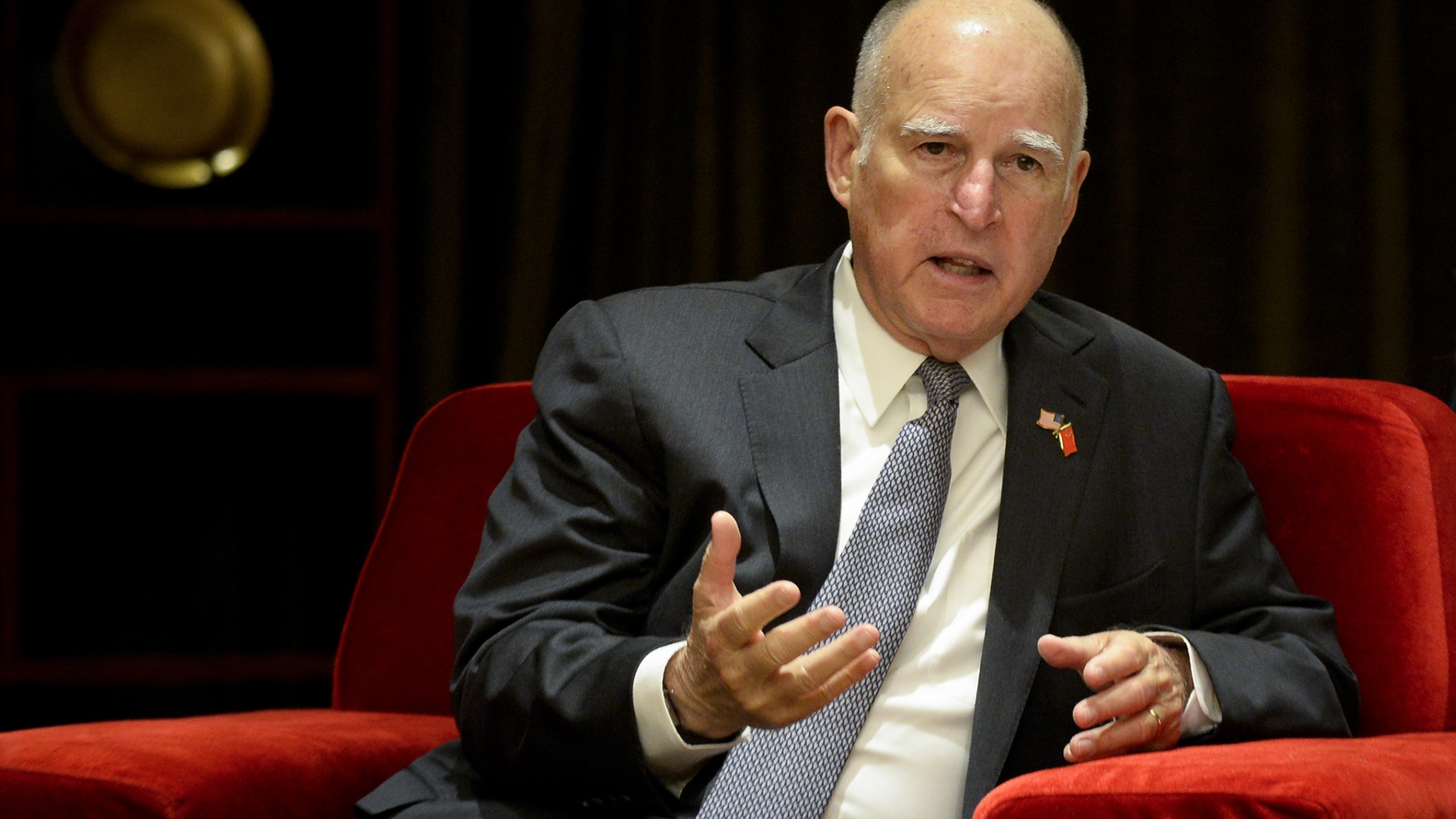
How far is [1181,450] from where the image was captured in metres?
1.48

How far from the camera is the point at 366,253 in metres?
2.77

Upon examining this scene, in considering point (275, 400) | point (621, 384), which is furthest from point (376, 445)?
point (621, 384)

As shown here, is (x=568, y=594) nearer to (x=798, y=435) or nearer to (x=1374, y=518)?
(x=798, y=435)

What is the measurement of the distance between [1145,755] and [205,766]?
795mm

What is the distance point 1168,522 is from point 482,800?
74 cm

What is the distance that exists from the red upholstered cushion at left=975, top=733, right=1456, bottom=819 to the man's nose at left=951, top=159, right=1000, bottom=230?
559 mm

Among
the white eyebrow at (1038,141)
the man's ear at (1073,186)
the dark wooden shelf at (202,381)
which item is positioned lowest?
the dark wooden shelf at (202,381)

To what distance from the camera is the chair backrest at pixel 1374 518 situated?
4.63 ft

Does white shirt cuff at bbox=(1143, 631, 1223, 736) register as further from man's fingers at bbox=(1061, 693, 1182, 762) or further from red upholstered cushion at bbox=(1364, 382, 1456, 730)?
red upholstered cushion at bbox=(1364, 382, 1456, 730)

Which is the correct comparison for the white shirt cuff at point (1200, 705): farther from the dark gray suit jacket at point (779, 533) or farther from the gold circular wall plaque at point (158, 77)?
the gold circular wall plaque at point (158, 77)

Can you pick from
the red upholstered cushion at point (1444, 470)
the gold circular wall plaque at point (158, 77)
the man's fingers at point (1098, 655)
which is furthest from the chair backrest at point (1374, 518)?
the gold circular wall plaque at point (158, 77)

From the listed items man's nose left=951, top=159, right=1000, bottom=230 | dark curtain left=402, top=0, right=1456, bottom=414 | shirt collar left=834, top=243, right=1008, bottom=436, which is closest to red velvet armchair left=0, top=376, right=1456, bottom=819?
shirt collar left=834, top=243, right=1008, bottom=436

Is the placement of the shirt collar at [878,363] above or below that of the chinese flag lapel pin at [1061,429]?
above

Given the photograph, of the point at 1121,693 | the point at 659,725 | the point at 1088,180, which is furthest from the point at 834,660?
the point at 1088,180
